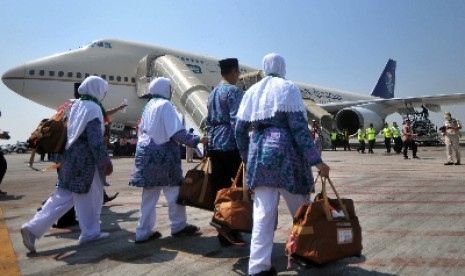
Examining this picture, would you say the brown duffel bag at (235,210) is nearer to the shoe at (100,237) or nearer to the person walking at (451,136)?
the shoe at (100,237)

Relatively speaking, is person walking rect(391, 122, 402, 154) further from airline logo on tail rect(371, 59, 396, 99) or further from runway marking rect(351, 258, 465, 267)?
airline logo on tail rect(371, 59, 396, 99)

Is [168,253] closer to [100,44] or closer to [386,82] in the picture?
[100,44]

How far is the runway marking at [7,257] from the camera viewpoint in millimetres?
3039

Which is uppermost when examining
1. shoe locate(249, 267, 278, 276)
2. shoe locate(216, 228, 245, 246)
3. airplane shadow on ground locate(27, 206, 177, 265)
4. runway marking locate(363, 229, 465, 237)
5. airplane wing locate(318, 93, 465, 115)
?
airplane wing locate(318, 93, 465, 115)

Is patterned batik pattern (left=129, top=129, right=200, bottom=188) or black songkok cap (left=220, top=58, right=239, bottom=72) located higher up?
black songkok cap (left=220, top=58, right=239, bottom=72)

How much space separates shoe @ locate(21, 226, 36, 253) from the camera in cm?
353

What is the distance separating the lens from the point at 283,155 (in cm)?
281

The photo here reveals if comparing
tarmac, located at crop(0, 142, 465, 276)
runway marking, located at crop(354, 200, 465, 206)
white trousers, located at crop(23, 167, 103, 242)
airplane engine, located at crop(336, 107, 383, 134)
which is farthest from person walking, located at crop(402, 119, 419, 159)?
white trousers, located at crop(23, 167, 103, 242)

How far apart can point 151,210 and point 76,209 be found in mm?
732

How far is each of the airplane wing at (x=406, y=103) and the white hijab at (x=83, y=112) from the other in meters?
21.0

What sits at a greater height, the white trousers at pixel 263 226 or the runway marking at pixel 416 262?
the white trousers at pixel 263 226

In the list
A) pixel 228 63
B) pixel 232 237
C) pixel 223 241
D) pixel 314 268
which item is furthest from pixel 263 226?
pixel 228 63

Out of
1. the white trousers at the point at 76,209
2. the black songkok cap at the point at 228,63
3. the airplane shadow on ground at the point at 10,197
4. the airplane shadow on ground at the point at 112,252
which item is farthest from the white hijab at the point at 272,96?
the airplane shadow on ground at the point at 10,197

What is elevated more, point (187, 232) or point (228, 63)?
point (228, 63)
